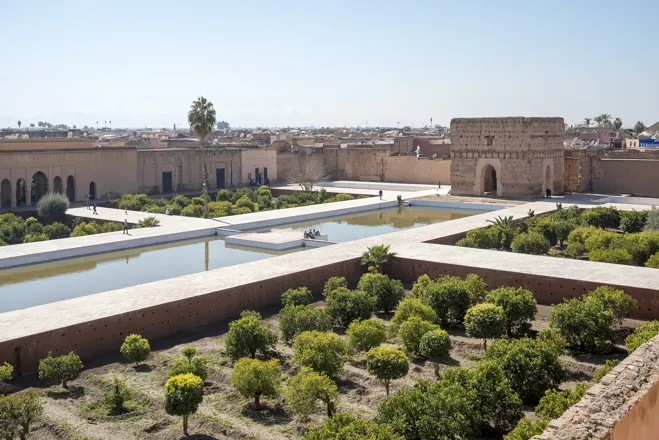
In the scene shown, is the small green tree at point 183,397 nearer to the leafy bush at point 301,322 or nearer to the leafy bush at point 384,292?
the leafy bush at point 301,322

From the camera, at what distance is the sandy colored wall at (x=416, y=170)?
3269cm

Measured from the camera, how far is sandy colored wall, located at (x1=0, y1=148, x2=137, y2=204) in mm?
24062

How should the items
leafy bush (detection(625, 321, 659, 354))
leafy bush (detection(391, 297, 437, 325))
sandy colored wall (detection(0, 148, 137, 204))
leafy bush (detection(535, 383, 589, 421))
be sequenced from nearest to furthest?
leafy bush (detection(535, 383, 589, 421)), leafy bush (detection(625, 321, 659, 354)), leafy bush (detection(391, 297, 437, 325)), sandy colored wall (detection(0, 148, 137, 204))

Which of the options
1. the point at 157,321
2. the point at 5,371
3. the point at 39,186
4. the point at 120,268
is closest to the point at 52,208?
the point at 39,186

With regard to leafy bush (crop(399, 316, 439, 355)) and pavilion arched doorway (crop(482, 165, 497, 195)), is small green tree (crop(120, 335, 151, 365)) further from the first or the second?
pavilion arched doorway (crop(482, 165, 497, 195))

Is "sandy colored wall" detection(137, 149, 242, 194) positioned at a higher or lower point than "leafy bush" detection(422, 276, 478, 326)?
higher

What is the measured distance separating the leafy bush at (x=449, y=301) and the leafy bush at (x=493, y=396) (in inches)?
133

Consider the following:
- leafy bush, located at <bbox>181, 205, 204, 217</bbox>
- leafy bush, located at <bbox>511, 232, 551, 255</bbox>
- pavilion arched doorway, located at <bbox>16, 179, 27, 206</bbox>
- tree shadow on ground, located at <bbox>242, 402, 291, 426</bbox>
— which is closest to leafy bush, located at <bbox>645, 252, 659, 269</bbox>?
leafy bush, located at <bbox>511, 232, 551, 255</bbox>

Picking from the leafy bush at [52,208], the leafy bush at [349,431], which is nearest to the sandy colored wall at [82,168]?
the leafy bush at [52,208]

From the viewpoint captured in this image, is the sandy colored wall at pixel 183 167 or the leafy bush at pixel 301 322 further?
the sandy colored wall at pixel 183 167

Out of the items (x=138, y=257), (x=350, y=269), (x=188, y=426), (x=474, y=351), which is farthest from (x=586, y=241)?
(x=188, y=426)

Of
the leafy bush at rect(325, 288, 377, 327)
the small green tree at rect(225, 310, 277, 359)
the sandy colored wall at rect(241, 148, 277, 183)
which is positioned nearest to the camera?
the small green tree at rect(225, 310, 277, 359)

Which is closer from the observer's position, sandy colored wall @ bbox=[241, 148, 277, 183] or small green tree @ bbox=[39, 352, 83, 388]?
small green tree @ bbox=[39, 352, 83, 388]

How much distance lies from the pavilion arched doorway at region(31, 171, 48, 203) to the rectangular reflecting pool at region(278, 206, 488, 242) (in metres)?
9.48
